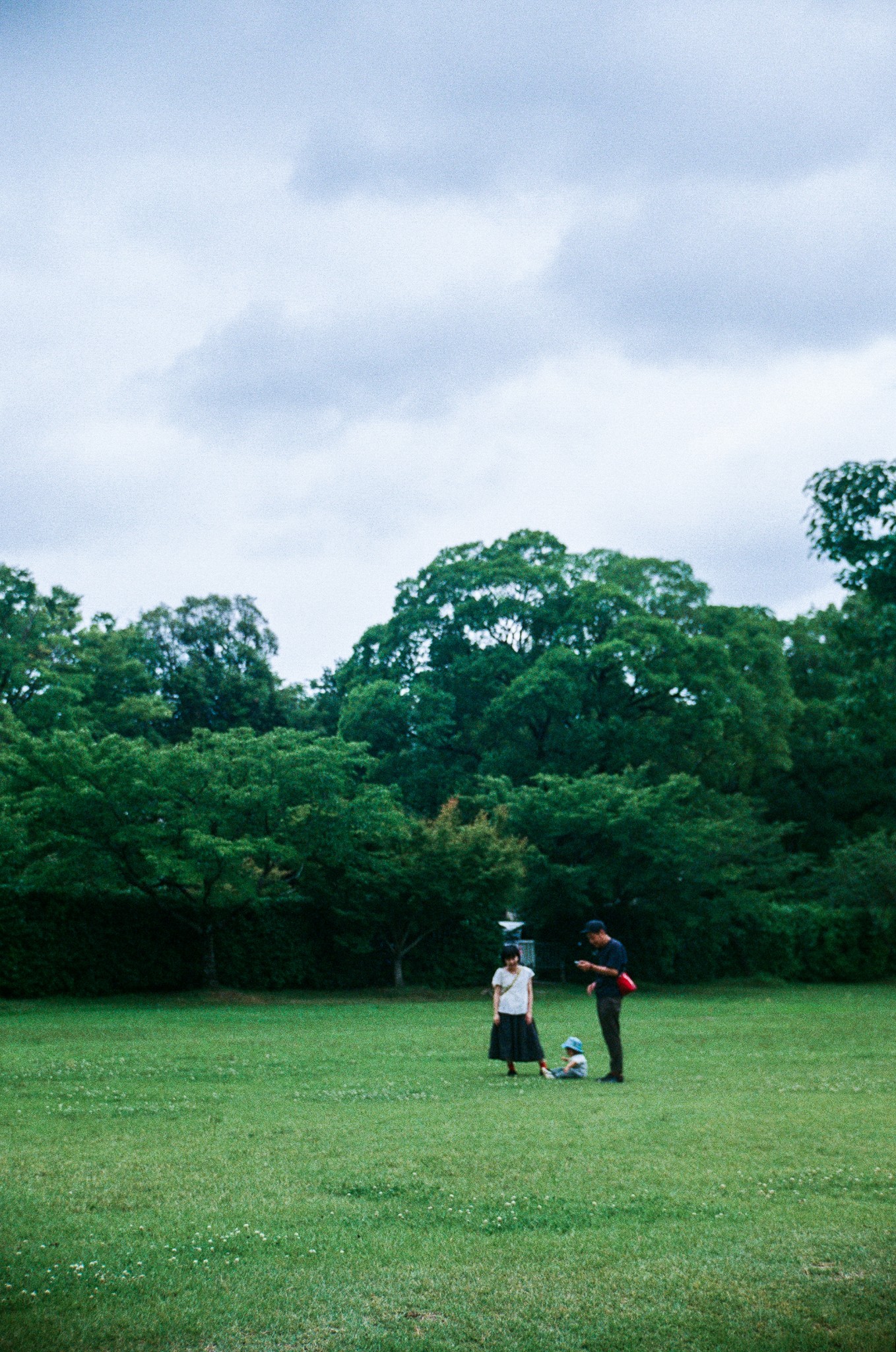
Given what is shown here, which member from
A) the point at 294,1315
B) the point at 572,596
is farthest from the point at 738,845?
the point at 294,1315

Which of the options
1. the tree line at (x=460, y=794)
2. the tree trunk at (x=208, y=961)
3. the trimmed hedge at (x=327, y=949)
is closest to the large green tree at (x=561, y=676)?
the tree line at (x=460, y=794)

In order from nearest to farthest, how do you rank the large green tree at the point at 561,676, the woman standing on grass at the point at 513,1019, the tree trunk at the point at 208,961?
1. the woman standing on grass at the point at 513,1019
2. the tree trunk at the point at 208,961
3. the large green tree at the point at 561,676

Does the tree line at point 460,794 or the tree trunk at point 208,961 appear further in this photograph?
the tree trunk at point 208,961

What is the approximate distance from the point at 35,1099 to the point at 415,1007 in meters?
17.9

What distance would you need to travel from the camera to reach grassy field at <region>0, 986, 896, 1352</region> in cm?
477

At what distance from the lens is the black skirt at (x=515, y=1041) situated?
13836 mm

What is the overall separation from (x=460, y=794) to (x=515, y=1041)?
2797 cm

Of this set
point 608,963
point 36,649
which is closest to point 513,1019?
point 608,963

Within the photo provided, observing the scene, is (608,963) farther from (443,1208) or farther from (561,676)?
(561,676)

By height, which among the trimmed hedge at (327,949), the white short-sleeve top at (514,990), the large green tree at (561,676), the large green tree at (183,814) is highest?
the large green tree at (561,676)

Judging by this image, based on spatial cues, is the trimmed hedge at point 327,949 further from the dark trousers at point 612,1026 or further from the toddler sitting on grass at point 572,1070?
the dark trousers at point 612,1026

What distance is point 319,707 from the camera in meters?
60.7

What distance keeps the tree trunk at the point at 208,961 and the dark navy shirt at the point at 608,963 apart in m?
19.2

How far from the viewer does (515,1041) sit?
13875 mm
